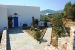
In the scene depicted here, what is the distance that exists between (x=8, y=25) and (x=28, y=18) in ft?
14.2

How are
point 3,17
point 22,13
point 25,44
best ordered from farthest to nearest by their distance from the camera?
point 22,13
point 3,17
point 25,44

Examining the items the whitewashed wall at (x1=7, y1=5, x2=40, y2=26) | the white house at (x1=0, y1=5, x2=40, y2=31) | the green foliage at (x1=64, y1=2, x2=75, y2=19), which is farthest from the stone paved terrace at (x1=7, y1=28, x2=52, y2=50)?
the green foliage at (x1=64, y1=2, x2=75, y2=19)

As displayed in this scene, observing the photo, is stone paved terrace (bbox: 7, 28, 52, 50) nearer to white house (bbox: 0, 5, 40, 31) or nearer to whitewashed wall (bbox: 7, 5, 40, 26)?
white house (bbox: 0, 5, 40, 31)

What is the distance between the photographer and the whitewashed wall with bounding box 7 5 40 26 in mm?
27347

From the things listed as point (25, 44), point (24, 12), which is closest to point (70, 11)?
point (24, 12)

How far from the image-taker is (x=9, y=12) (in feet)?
88.9

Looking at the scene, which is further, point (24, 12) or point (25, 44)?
point (24, 12)

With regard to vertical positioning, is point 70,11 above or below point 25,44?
above

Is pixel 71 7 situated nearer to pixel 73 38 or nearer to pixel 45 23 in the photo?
pixel 45 23

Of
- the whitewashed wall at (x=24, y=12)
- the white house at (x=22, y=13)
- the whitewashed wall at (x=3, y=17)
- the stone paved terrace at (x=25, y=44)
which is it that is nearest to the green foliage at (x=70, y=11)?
the white house at (x=22, y=13)

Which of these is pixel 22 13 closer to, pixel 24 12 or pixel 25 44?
pixel 24 12

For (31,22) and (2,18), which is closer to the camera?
(2,18)

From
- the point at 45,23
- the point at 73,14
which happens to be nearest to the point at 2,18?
the point at 45,23

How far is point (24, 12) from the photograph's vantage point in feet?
92.6
